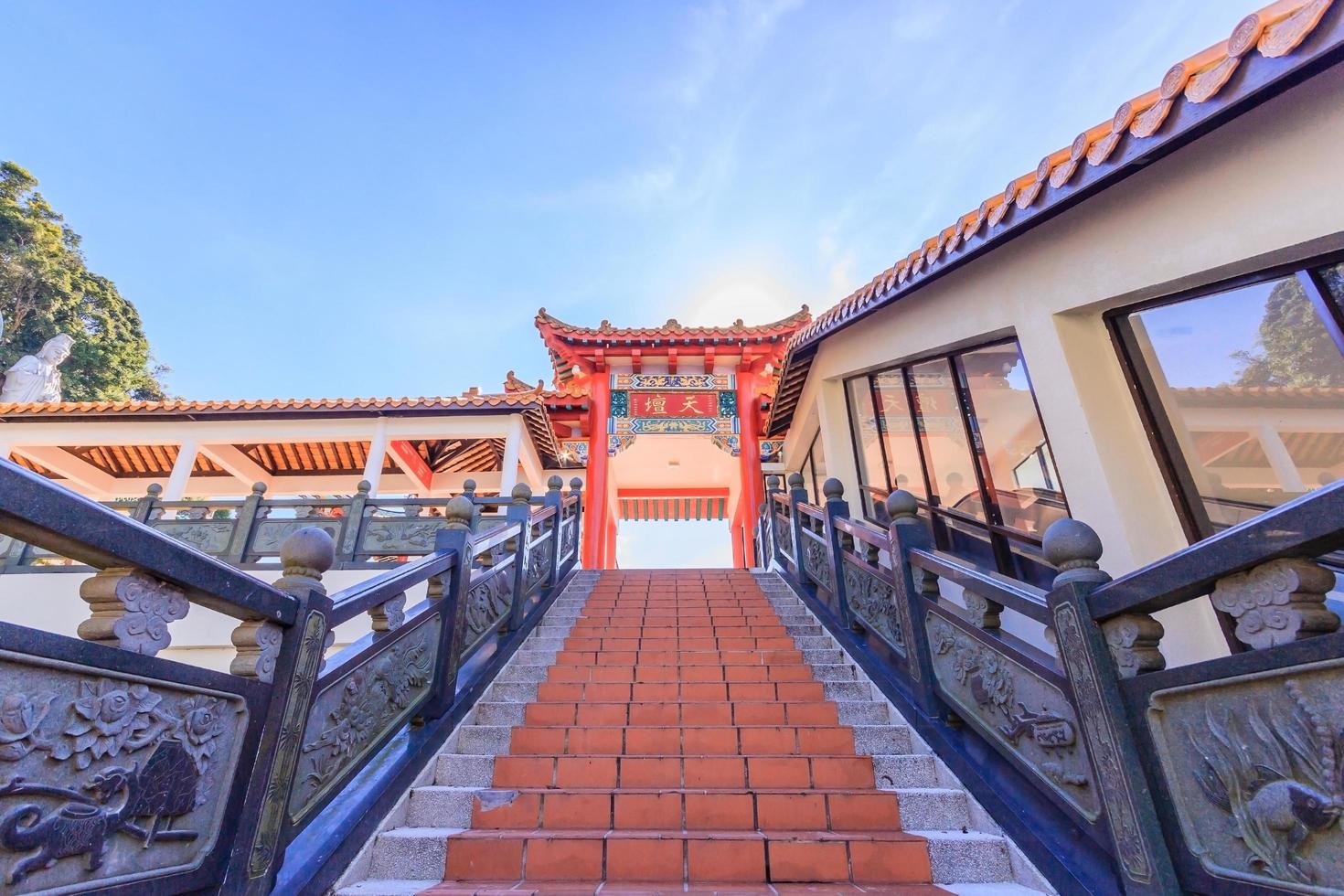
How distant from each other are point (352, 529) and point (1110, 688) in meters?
7.63

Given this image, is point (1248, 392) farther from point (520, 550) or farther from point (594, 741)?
point (520, 550)

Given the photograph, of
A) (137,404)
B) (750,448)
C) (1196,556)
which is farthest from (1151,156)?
(137,404)

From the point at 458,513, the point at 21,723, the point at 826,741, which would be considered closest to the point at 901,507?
the point at 826,741

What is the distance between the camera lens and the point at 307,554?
6.97 ft

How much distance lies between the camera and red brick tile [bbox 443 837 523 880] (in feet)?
7.57

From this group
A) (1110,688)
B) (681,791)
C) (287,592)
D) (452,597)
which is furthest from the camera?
(452,597)

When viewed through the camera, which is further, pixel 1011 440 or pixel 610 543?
pixel 610 543

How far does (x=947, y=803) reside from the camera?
2578 mm

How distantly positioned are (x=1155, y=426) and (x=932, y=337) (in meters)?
1.93

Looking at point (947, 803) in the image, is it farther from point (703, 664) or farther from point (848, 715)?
point (703, 664)

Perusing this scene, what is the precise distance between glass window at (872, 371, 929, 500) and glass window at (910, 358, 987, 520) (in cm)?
16

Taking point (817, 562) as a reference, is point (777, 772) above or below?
below

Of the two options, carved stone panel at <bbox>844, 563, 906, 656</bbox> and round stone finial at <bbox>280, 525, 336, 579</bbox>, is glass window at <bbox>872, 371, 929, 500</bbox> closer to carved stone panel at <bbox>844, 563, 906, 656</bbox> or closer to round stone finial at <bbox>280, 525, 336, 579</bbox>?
carved stone panel at <bbox>844, 563, 906, 656</bbox>

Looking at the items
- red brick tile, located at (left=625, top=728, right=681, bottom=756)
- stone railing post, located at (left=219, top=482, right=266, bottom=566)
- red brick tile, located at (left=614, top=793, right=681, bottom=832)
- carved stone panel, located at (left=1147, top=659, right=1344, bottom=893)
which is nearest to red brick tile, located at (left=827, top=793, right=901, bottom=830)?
red brick tile, located at (left=614, top=793, right=681, bottom=832)
